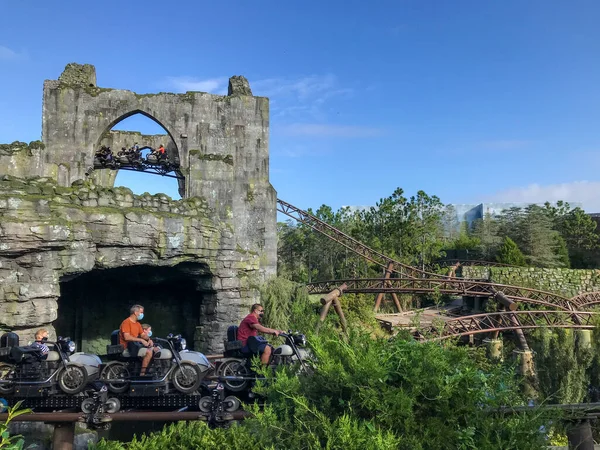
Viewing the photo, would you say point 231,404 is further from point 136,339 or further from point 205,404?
point 136,339

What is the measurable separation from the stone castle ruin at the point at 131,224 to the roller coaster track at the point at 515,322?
684cm

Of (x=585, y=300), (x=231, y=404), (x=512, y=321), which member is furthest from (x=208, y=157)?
(x=585, y=300)

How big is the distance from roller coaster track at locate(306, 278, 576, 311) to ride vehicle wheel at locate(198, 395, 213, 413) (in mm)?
12739

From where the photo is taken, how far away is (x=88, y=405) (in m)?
6.04

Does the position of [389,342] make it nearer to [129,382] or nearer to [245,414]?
[245,414]

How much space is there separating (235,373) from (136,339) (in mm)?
1554

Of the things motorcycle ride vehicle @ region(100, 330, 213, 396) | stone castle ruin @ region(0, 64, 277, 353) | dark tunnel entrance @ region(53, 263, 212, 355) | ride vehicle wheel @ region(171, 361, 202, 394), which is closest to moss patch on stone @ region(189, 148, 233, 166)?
stone castle ruin @ region(0, 64, 277, 353)

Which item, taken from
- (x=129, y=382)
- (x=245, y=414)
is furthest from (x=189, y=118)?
(x=245, y=414)

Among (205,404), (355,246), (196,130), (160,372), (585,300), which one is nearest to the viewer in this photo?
(205,404)

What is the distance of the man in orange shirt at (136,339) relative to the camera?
652 centimetres

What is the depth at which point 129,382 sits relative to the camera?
21.0ft

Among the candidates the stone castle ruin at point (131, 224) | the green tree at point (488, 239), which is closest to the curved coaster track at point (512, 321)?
the stone castle ruin at point (131, 224)

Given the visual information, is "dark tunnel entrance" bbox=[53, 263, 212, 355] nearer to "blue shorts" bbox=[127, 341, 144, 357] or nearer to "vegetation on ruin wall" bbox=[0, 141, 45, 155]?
"vegetation on ruin wall" bbox=[0, 141, 45, 155]

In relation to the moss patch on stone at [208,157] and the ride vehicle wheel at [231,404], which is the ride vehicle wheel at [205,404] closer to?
the ride vehicle wheel at [231,404]
